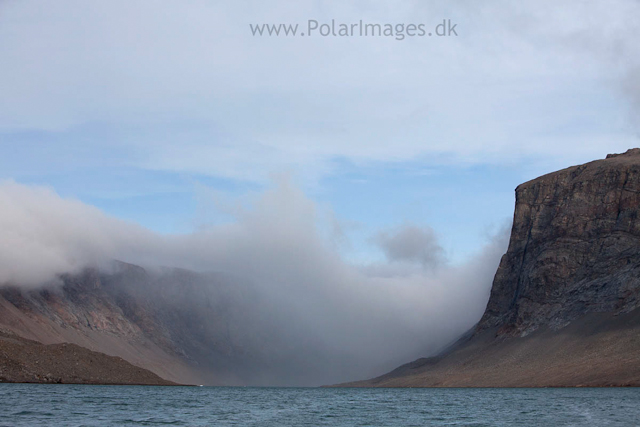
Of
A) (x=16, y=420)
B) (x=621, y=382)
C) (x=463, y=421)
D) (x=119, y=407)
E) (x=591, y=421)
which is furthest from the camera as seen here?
(x=621, y=382)

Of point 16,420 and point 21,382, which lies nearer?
point 16,420

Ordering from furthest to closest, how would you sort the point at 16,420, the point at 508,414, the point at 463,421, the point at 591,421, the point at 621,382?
the point at 621,382
the point at 508,414
the point at 463,421
the point at 591,421
the point at 16,420

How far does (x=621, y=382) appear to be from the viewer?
596ft

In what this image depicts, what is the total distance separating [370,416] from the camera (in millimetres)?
100375

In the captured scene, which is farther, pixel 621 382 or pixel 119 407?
pixel 621 382

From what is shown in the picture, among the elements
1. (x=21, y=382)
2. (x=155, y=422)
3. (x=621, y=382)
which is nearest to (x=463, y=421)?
(x=155, y=422)

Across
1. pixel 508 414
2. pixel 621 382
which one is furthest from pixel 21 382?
pixel 621 382

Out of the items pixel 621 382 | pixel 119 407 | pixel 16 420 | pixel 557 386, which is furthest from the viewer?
pixel 557 386

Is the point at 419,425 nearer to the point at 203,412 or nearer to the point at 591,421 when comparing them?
the point at 591,421

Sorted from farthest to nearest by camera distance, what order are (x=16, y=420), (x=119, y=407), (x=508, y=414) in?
(x=119, y=407), (x=508, y=414), (x=16, y=420)

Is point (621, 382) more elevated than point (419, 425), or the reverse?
point (621, 382)

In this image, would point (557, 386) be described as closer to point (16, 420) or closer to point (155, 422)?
point (155, 422)

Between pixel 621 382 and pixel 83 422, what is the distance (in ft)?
483

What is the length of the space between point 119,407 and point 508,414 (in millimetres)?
56960
